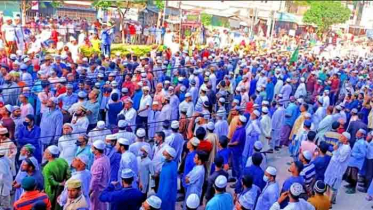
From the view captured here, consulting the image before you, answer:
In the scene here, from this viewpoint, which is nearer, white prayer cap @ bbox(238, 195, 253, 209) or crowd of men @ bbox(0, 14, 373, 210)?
white prayer cap @ bbox(238, 195, 253, 209)

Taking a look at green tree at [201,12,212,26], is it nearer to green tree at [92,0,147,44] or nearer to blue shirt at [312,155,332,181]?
green tree at [92,0,147,44]

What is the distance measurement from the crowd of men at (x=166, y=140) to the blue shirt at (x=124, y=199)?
1cm

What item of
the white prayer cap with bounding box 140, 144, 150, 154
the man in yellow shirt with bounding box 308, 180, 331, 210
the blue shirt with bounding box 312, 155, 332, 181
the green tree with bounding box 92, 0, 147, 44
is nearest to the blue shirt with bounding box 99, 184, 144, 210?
the white prayer cap with bounding box 140, 144, 150, 154

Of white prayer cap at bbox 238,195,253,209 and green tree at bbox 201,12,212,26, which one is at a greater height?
green tree at bbox 201,12,212,26

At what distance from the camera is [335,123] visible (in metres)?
8.59

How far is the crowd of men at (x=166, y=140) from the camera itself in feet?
17.4

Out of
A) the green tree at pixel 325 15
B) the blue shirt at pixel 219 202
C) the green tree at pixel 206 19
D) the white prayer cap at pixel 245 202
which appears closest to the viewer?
the white prayer cap at pixel 245 202

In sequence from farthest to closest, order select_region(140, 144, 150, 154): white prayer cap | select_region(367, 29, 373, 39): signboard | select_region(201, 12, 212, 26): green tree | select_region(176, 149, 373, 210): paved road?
select_region(201, 12, 212, 26): green tree < select_region(367, 29, 373, 39): signboard < select_region(176, 149, 373, 210): paved road < select_region(140, 144, 150, 154): white prayer cap

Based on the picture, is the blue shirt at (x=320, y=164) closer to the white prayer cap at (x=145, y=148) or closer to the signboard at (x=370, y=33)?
the white prayer cap at (x=145, y=148)

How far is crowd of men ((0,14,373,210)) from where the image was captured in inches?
209

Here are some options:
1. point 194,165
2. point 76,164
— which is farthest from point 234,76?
point 76,164

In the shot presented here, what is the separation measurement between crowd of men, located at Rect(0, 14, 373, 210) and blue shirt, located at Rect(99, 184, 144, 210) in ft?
0.04

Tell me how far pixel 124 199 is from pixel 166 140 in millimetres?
2315

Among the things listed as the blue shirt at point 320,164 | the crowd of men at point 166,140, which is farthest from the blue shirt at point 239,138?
the blue shirt at point 320,164
